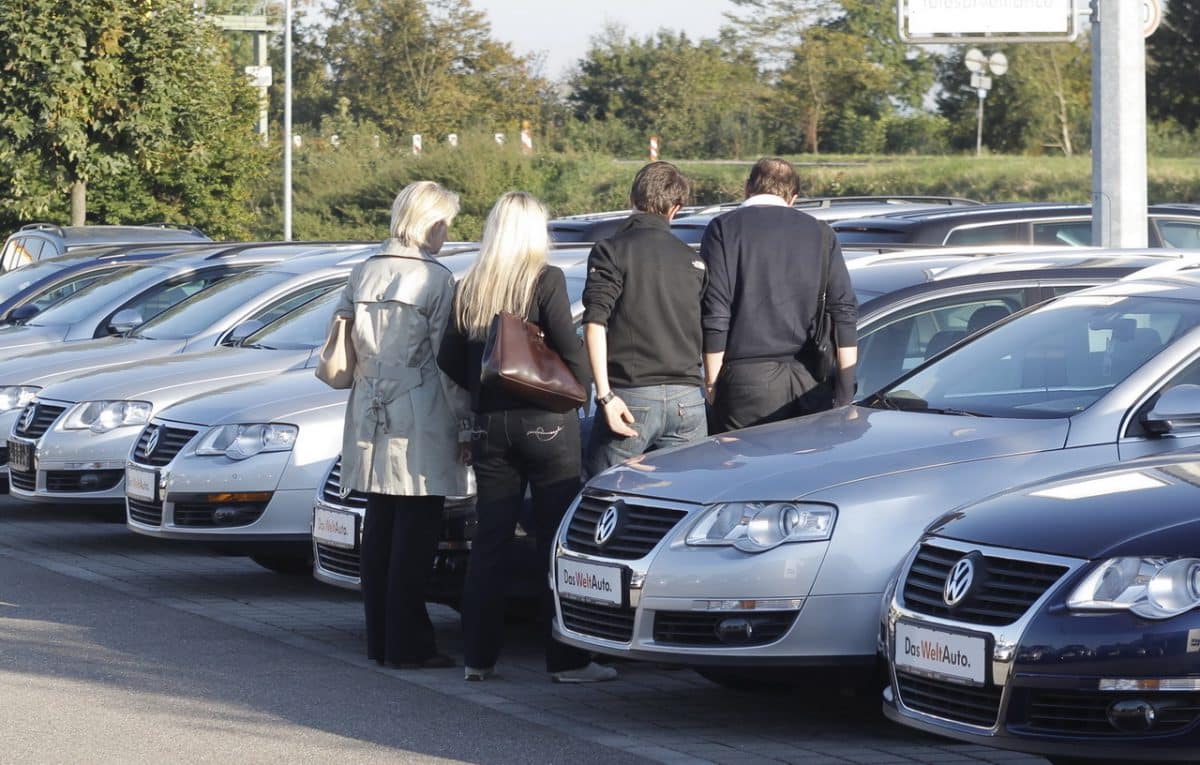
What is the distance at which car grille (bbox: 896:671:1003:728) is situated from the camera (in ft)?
15.4

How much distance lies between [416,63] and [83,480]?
5183cm

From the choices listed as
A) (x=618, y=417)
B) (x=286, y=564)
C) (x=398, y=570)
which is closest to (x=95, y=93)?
(x=286, y=564)

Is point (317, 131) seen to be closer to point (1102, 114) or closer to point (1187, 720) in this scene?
point (1102, 114)

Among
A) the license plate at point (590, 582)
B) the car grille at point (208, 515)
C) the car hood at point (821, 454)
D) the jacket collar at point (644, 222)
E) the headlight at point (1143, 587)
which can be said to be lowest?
the car grille at point (208, 515)

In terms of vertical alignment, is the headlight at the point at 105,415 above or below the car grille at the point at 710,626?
above

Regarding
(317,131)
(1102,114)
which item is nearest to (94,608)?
(1102,114)

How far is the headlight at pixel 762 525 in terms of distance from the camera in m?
5.67

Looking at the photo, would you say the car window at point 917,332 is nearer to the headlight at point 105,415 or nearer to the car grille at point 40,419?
the headlight at point 105,415

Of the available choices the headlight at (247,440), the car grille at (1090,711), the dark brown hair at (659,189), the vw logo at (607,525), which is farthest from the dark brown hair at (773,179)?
the car grille at (1090,711)

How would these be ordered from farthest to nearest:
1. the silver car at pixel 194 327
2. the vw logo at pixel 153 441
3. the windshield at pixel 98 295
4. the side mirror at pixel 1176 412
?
the windshield at pixel 98 295 → the silver car at pixel 194 327 → the vw logo at pixel 153 441 → the side mirror at pixel 1176 412

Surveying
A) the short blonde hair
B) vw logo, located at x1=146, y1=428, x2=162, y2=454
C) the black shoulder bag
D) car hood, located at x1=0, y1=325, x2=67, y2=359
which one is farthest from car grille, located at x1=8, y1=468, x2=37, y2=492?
the black shoulder bag

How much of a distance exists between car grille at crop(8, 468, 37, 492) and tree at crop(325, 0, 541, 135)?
49733 millimetres

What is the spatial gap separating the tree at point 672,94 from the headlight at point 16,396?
5493 cm

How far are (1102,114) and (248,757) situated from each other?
25.5ft
